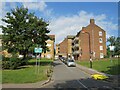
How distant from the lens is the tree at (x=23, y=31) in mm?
49419

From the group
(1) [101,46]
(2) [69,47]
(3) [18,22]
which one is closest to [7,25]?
(3) [18,22]

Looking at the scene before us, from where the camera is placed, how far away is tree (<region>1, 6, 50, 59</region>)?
49.4 metres

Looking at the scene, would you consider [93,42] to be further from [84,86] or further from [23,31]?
[84,86]

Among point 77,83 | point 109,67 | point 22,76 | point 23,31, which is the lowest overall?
point 77,83

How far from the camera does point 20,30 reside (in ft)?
166

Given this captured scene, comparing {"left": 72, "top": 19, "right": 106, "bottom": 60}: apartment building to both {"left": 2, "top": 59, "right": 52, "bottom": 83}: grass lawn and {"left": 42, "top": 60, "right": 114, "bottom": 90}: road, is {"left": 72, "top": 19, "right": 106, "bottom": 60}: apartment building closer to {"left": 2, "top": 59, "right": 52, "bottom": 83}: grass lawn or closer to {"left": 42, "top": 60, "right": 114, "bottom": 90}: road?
{"left": 2, "top": 59, "right": 52, "bottom": 83}: grass lawn

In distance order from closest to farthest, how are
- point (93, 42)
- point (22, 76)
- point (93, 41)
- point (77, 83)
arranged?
point (77, 83) → point (22, 76) → point (93, 42) → point (93, 41)

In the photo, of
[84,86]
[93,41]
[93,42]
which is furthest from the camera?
[93,41]

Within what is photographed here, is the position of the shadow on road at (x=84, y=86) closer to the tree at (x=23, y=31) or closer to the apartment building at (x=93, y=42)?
the tree at (x=23, y=31)

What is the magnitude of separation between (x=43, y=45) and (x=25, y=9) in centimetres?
742

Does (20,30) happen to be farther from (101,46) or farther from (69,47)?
(69,47)

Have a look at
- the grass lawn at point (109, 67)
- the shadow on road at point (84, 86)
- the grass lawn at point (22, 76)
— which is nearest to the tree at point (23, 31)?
the grass lawn at point (109, 67)

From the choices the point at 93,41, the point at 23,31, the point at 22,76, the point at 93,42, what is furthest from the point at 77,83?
the point at 93,41

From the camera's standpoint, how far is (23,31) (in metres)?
50.9
